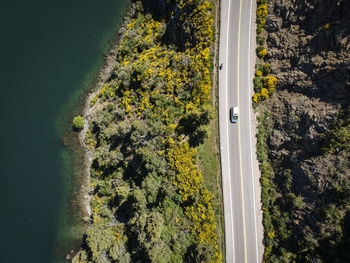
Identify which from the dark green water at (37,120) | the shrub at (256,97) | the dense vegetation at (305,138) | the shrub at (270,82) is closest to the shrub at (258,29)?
the dense vegetation at (305,138)

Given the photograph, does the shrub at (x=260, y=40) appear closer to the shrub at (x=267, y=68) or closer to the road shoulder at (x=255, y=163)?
the road shoulder at (x=255, y=163)

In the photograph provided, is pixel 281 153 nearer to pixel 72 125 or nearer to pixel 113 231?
pixel 113 231

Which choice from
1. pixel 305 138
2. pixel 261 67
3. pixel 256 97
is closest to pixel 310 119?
pixel 305 138

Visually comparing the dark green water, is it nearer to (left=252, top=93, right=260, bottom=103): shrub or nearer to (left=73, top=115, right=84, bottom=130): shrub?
(left=73, top=115, right=84, bottom=130): shrub

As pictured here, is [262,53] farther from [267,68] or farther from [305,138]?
[305,138]

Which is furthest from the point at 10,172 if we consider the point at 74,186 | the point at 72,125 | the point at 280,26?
the point at 280,26

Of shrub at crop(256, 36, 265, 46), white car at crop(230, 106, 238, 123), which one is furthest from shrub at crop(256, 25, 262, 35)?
white car at crop(230, 106, 238, 123)
